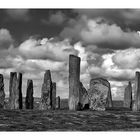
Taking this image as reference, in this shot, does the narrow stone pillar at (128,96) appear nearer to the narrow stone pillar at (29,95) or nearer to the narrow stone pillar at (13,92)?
the narrow stone pillar at (29,95)

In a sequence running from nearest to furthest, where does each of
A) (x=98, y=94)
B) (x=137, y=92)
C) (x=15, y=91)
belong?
(x=98, y=94) < (x=137, y=92) < (x=15, y=91)

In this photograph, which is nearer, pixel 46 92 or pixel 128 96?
pixel 46 92

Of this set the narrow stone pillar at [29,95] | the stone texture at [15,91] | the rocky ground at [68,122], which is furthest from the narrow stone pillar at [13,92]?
the rocky ground at [68,122]

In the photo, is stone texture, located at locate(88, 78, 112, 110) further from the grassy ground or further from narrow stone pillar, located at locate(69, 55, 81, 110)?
the grassy ground

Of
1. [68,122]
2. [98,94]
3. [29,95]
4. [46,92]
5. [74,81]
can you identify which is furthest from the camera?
[29,95]

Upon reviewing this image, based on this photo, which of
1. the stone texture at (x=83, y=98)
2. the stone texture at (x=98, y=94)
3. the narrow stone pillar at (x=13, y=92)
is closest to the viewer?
the stone texture at (x=83, y=98)

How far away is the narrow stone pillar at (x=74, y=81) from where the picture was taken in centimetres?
2123

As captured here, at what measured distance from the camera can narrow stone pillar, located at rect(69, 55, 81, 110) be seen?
21.2m

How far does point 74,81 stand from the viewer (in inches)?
835

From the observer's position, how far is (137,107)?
23766mm

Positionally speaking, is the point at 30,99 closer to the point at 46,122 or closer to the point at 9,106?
the point at 9,106

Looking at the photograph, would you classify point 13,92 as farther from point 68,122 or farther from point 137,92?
point 68,122

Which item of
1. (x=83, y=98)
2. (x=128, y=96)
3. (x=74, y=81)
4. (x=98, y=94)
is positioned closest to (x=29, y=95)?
(x=83, y=98)

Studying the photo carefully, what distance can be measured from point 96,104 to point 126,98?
25.4ft
